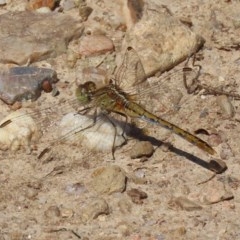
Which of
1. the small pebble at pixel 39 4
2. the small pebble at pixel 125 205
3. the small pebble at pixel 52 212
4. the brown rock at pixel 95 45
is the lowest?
the small pebble at pixel 125 205

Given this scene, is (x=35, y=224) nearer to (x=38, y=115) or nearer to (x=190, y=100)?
(x=38, y=115)

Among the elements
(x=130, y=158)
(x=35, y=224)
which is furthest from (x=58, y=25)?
(x=35, y=224)

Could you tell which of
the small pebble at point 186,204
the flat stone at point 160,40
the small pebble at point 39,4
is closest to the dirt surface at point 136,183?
the small pebble at point 186,204

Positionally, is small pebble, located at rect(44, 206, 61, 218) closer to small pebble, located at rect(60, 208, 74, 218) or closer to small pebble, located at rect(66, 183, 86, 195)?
small pebble, located at rect(60, 208, 74, 218)

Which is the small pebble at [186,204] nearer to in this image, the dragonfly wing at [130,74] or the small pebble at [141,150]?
the small pebble at [141,150]

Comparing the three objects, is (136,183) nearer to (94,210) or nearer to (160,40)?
(94,210)

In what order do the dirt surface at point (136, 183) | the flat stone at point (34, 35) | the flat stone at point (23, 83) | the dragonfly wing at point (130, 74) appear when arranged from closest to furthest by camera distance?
the dirt surface at point (136, 183)
the flat stone at point (23, 83)
the dragonfly wing at point (130, 74)
the flat stone at point (34, 35)

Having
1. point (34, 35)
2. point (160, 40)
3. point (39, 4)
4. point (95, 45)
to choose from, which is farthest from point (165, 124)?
point (39, 4)
